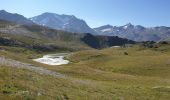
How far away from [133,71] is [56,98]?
69929 millimetres

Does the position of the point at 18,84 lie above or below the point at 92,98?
above

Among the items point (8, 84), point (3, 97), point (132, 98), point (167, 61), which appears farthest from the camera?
point (167, 61)

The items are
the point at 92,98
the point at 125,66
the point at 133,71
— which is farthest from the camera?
the point at 125,66

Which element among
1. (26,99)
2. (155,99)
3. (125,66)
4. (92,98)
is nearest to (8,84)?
(26,99)

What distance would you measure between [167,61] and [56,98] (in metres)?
87.9

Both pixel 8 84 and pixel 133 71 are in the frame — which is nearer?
pixel 8 84

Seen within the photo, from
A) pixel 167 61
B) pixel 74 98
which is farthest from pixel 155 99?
pixel 167 61

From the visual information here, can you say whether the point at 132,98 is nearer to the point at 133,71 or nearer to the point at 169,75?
the point at 169,75

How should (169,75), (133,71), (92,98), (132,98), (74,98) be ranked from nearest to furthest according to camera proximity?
(74,98) → (92,98) → (132,98) → (169,75) → (133,71)

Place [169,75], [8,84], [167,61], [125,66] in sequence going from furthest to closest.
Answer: [167,61], [125,66], [169,75], [8,84]

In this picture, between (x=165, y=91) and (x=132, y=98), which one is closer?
(x=132, y=98)

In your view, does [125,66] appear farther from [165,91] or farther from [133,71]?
[165,91]

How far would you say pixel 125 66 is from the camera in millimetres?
101312

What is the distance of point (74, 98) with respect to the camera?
2927 centimetres
